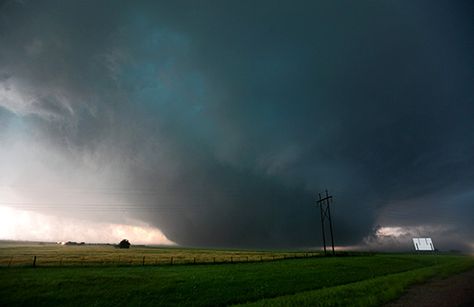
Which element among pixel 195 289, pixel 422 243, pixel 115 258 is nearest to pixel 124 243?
pixel 115 258

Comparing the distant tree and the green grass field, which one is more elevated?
the distant tree

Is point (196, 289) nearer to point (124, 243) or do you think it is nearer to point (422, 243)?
point (422, 243)

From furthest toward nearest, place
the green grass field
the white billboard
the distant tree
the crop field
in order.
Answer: the distant tree < the white billboard < the crop field < the green grass field

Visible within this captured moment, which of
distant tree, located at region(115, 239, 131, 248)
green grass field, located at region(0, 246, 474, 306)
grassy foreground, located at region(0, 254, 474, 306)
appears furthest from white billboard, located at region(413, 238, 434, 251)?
distant tree, located at region(115, 239, 131, 248)

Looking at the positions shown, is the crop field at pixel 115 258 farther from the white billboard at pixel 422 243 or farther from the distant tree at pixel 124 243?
the distant tree at pixel 124 243

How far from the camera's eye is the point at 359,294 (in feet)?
70.5

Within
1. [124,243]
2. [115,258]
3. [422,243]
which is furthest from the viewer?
[124,243]

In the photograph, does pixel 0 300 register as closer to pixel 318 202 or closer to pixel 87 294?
pixel 87 294

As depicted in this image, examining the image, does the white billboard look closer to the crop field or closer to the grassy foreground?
the crop field

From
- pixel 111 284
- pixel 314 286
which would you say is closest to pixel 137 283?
pixel 111 284

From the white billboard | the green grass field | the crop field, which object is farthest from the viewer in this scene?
the white billboard

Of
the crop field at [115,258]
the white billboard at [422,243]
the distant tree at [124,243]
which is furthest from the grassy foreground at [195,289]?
the distant tree at [124,243]

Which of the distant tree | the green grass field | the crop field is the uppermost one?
the distant tree

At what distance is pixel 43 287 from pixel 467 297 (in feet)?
129
